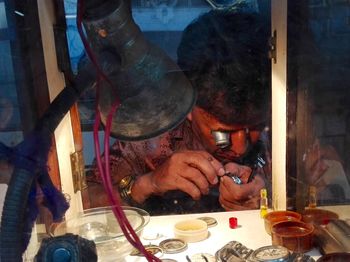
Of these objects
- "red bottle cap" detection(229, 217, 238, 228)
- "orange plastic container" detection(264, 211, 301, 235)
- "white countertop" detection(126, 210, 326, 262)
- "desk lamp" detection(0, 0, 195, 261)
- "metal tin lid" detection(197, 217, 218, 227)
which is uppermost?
"desk lamp" detection(0, 0, 195, 261)

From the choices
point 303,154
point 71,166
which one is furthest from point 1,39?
point 303,154

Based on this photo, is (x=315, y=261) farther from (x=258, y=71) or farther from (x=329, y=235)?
(x=258, y=71)

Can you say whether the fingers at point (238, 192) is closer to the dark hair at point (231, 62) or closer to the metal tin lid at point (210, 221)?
the metal tin lid at point (210, 221)

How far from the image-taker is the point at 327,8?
952 millimetres

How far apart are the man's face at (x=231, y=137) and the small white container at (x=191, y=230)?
Answer: 0.23 metres

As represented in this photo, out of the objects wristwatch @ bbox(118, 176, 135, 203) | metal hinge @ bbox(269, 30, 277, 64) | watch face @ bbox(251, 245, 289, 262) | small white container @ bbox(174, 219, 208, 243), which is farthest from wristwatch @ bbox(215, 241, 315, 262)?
metal hinge @ bbox(269, 30, 277, 64)

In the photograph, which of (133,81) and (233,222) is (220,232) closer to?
(233,222)

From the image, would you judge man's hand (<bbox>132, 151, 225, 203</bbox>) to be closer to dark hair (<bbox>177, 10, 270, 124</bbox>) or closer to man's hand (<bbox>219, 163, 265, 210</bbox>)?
man's hand (<bbox>219, 163, 265, 210</bbox>)

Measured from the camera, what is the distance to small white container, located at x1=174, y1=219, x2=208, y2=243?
1.15 m

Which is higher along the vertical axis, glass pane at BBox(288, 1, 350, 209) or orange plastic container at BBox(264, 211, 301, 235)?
glass pane at BBox(288, 1, 350, 209)

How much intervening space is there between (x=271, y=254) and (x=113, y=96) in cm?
57

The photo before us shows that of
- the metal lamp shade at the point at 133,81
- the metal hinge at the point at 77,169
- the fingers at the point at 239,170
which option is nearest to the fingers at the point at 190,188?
the fingers at the point at 239,170

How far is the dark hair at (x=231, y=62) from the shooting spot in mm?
1128

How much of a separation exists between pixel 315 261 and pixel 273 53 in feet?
1.97
